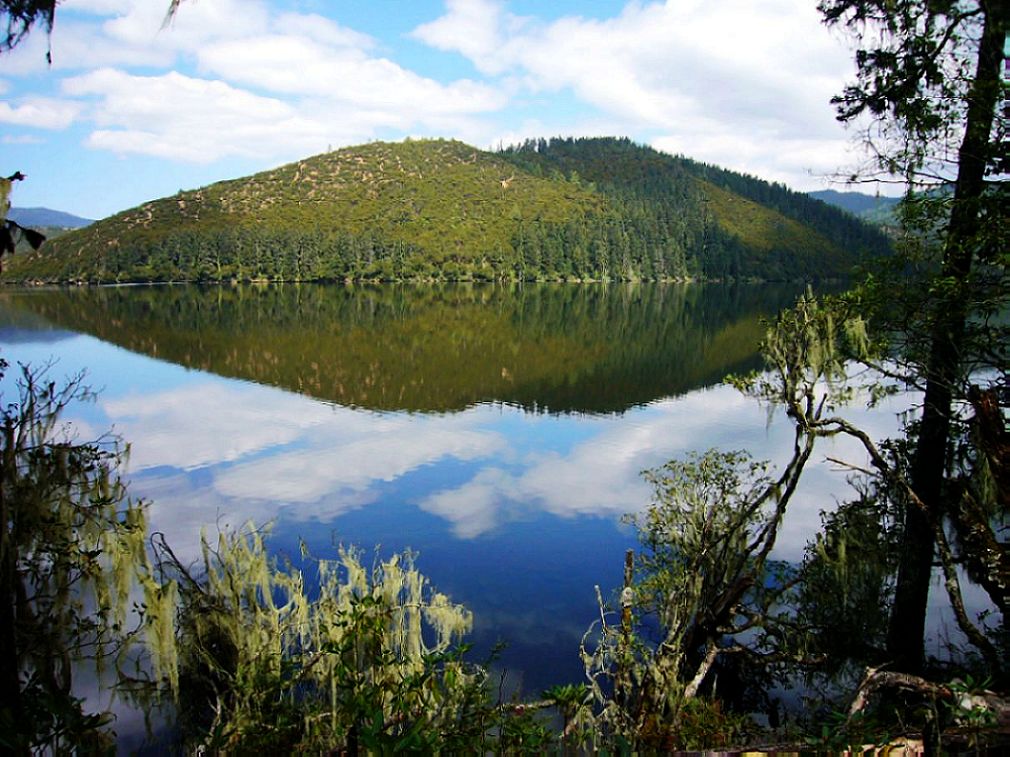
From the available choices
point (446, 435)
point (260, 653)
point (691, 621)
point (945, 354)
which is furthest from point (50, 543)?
point (446, 435)

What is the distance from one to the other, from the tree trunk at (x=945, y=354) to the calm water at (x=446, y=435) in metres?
2.28

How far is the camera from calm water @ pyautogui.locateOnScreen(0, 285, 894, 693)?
53.1ft

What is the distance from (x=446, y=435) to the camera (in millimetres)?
27953

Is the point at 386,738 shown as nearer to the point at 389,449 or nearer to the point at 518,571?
the point at 518,571

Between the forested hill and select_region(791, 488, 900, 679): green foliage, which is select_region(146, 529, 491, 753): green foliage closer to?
select_region(791, 488, 900, 679): green foliage

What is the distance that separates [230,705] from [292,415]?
23463 millimetres

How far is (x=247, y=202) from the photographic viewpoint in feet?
633

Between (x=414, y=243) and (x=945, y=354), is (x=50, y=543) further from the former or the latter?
(x=414, y=243)

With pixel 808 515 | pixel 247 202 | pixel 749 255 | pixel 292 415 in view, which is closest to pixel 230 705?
pixel 808 515

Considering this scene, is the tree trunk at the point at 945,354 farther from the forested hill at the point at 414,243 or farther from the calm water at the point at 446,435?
the forested hill at the point at 414,243

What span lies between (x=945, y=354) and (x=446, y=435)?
2051cm

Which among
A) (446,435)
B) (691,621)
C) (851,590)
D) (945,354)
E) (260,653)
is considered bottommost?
(446,435)

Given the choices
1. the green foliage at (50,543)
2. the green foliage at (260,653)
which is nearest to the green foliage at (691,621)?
the green foliage at (260,653)

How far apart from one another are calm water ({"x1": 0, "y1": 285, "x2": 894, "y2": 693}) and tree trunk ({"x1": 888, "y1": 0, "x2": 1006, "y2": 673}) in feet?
7.47
